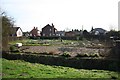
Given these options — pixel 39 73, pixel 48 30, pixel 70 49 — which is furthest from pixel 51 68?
pixel 48 30

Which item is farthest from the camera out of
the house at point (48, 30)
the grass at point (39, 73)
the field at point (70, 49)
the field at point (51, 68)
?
the house at point (48, 30)

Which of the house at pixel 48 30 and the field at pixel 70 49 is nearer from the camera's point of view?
the field at pixel 70 49

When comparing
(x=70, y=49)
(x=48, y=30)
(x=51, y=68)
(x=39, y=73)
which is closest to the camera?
(x=39, y=73)

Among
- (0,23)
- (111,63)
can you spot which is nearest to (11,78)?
(111,63)

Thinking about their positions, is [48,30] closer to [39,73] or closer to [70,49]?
[70,49]

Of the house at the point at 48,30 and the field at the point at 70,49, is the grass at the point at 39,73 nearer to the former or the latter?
the field at the point at 70,49

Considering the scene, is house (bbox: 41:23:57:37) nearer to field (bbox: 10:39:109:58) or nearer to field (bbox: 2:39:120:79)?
field (bbox: 10:39:109:58)

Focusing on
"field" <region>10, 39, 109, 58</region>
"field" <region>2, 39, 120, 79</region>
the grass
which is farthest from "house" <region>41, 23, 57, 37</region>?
the grass

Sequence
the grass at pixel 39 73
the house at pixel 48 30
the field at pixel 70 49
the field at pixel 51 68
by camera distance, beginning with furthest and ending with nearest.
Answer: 1. the house at pixel 48 30
2. the field at pixel 70 49
3. the field at pixel 51 68
4. the grass at pixel 39 73

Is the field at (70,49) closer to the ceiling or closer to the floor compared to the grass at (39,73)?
closer to the ceiling

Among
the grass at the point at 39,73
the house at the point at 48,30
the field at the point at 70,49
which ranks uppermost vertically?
the house at the point at 48,30

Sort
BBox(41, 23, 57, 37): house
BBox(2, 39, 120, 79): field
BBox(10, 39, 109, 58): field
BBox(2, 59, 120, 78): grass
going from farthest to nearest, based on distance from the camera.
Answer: BBox(41, 23, 57, 37): house < BBox(10, 39, 109, 58): field < BBox(2, 39, 120, 79): field < BBox(2, 59, 120, 78): grass

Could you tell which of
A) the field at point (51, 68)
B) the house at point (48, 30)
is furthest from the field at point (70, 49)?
the house at point (48, 30)

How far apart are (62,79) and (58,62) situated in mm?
12685
